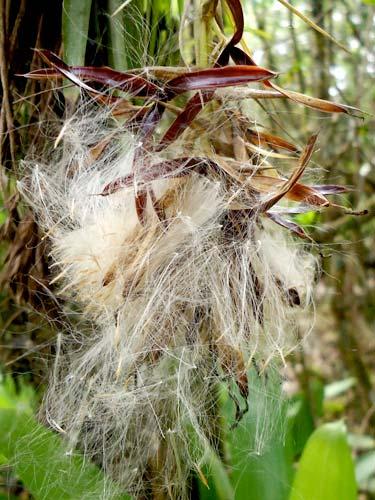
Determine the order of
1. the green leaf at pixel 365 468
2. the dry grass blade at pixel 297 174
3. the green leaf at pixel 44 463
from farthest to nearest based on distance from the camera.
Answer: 1. the green leaf at pixel 365 468
2. the green leaf at pixel 44 463
3. the dry grass blade at pixel 297 174

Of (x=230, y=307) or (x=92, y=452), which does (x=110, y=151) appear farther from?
(x=92, y=452)

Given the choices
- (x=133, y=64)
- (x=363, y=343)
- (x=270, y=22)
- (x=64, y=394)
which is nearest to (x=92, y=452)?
(x=64, y=394)

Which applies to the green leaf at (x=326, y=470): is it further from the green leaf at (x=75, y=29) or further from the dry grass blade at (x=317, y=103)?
the green leaf at (x=75, y=29)

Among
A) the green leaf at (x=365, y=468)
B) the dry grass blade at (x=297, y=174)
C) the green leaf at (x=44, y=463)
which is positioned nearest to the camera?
the dry grass blade at (x=297, y=174)

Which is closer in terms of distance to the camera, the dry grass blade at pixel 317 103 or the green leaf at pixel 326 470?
the dry grass blade at pixel 317 103

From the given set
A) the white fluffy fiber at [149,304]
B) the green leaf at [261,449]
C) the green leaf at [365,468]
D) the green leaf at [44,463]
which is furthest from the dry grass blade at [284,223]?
the green leaf at [365,468]

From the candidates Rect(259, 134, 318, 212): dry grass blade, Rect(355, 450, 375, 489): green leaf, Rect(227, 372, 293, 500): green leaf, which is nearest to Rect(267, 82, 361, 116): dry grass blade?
Rect(259, 134, 318, 212): dry grass blade

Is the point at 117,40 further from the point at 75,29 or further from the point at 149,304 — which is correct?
the point at 149,304

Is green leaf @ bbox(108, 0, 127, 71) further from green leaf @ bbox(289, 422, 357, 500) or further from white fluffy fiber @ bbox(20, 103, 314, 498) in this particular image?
green leaf @ bbox(289, 422, 357, 500)

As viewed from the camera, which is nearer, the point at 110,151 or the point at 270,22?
the point at 110,151
